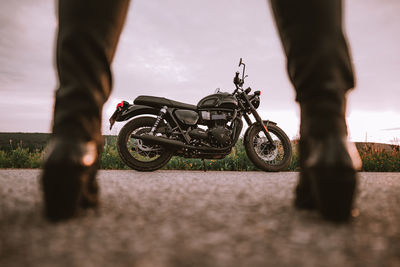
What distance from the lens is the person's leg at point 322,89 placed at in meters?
0.82

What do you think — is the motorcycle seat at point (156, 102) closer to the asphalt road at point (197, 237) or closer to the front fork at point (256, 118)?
the front fork at point (256, 118)

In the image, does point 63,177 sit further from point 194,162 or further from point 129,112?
point 194,162

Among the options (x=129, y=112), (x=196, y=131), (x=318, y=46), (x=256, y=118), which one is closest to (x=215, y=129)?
(x=196, y=131)

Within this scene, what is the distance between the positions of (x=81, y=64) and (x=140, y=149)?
11.4 ft

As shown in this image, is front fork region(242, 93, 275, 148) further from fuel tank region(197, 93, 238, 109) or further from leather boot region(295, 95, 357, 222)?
leather boot region(295, 95, 357, 222)

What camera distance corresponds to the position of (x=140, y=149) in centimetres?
432

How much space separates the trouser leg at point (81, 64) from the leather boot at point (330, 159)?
2.47ft

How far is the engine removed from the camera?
15.7 ft

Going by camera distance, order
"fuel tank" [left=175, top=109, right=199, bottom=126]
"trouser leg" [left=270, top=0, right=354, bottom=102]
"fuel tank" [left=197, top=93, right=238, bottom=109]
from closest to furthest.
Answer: "trouser leg" [left=270, top=0, right=354, bottom=102] < "fuel tank" [left=175, top=109, right=199, bottom=126] < "fuel tank" [left=197, top=93, right=238, bottom=109]

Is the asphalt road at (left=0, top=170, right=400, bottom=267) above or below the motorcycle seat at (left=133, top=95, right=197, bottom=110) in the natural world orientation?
below

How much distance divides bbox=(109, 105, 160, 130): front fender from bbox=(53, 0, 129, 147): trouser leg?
3.46m

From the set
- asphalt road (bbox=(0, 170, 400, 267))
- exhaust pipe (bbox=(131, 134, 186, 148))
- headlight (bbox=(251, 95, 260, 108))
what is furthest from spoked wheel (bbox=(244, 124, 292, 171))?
asphalt road (bbox=(0, 170, 400, 267))

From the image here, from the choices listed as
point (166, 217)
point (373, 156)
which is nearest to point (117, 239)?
point (166, 217)

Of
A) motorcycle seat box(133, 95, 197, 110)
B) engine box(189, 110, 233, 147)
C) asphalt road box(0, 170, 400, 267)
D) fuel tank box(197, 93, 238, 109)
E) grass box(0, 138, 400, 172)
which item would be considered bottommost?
grass box(0, 138, 400, 172)
